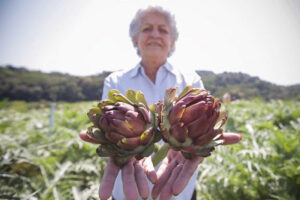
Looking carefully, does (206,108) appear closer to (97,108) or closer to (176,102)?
(176,102)

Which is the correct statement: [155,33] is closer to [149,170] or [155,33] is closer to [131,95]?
[131,95]

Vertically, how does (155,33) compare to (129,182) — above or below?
above

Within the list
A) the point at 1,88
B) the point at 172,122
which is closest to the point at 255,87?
the point at 172,122

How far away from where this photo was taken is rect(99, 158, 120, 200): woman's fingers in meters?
0.41

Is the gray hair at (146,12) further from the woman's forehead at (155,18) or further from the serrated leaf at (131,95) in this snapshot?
the serrated leaf at (131,95)

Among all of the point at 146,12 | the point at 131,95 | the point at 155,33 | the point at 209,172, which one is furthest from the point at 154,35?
the point at 209,172

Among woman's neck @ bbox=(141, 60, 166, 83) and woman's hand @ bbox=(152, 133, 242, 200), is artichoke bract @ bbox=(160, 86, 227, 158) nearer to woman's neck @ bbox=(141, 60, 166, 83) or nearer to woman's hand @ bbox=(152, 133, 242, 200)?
woman's hand @ bbox=(152, 133, 242, 200)

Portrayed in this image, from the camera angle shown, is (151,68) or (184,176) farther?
(151,68)

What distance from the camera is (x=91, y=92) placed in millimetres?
1145

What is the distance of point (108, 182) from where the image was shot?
414 mm

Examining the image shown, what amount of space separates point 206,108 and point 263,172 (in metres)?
Answer: 1.11

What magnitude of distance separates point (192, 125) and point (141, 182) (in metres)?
0.15

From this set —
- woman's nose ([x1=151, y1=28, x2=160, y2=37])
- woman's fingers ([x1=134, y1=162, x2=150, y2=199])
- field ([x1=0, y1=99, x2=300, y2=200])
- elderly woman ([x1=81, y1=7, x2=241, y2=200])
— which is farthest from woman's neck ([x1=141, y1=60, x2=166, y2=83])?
woman's fingers ([x1=134, y1=162, x2=150, y2=199])

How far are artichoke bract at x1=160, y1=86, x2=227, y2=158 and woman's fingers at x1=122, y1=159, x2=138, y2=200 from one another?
0.09 m
